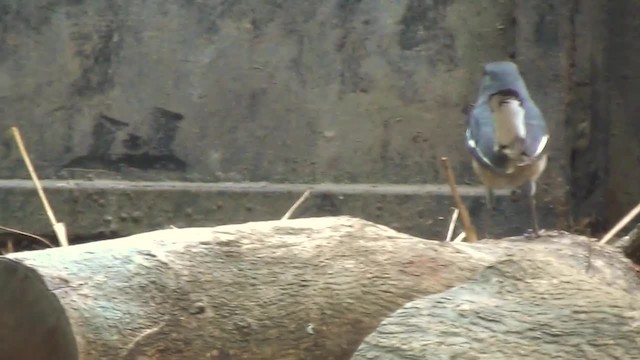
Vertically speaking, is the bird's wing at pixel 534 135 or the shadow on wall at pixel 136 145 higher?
the bird's wing at pixel 534 135

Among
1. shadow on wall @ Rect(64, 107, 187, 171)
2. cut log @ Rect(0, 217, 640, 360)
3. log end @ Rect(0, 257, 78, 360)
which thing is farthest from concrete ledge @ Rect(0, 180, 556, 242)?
log end @ Rect(0, 257, 78, 360)

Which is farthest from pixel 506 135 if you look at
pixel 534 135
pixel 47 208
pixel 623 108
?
pixel 623 108

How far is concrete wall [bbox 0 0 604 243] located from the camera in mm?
4770

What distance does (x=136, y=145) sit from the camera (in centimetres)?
486

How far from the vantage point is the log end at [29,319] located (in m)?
2.05

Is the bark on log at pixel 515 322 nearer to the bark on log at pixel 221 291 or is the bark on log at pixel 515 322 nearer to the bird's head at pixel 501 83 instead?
the bark on log at pixel 221 291

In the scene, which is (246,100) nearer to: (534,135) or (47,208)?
(47,208)

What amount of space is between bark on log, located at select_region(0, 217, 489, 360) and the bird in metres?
1.00

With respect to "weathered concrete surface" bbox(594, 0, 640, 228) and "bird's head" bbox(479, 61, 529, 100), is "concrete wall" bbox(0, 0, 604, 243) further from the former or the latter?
"bird's head" bbox(479, 61, 529, 100)

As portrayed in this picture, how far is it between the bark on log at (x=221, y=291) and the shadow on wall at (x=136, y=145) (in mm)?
2531

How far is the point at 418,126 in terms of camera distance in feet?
15.9

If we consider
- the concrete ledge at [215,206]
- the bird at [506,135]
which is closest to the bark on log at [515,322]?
the bird at [506,135]

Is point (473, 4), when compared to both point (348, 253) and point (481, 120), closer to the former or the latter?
point (481, 120)

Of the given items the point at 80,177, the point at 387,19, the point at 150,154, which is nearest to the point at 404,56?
the point at 387,19
